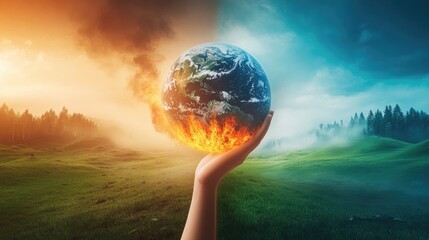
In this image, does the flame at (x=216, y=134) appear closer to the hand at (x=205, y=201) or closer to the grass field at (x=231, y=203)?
the hand at (x=205, y=201)

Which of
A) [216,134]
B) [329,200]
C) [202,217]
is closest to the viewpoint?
[202,217]

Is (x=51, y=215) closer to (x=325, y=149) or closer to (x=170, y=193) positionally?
(x=170, y=193)

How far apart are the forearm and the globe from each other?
113 inches

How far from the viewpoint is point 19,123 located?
10425 cm

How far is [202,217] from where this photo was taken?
5965 mm

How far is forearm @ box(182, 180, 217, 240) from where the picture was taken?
5898 millimetres

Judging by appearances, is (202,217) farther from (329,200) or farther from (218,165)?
(329,200)

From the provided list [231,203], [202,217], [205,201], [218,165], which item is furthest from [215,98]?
[231,203]

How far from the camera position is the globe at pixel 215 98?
913cm

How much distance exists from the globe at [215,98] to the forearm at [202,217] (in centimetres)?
287

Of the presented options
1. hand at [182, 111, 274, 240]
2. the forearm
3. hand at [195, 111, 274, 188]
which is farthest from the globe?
the forearm

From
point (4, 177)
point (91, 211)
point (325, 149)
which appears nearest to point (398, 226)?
point (91, 211)

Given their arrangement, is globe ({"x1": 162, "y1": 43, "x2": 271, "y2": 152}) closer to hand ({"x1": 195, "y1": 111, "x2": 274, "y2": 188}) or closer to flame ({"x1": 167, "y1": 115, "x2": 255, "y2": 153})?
flame ({"x1": 167, "y1": 115, "x2": 255, "y2": 153})

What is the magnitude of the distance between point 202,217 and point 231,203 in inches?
936
